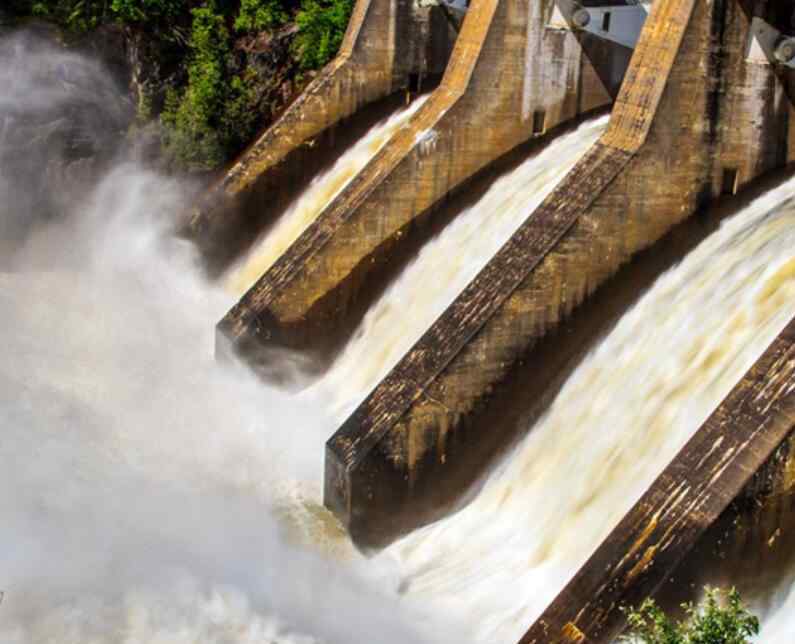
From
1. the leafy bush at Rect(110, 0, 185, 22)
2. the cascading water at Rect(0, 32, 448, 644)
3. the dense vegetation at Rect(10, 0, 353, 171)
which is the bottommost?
the cascading water at Rect(0, 32, 448, 644)

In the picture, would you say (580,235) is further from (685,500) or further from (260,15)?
(260,15)

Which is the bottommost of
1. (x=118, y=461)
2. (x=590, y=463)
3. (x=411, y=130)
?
(x=118, y=461)

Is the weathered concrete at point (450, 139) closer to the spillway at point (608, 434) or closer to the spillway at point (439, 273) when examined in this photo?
the spillway at point (439, 273)

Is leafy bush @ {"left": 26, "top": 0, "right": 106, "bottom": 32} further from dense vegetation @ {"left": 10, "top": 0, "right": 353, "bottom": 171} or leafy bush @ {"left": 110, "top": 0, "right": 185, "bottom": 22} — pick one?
leafy bush @ {"left": 110, "top": 0, "right": 185, "bottom": 22}

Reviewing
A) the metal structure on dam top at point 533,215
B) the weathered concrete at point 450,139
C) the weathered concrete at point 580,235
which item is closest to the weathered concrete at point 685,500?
the metal structure on dam top at point 533,215

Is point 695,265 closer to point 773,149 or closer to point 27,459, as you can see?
point 773,149

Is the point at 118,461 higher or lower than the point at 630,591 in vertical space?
lower

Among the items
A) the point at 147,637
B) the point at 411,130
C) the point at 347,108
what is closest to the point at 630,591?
the point at 147,637

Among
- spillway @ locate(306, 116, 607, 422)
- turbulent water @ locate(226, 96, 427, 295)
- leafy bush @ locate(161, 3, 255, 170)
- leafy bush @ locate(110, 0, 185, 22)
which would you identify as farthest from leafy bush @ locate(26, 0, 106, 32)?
spillway @ locate(306, 116, 607, 422)
